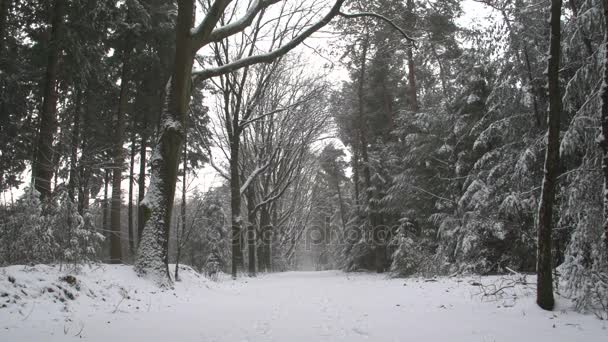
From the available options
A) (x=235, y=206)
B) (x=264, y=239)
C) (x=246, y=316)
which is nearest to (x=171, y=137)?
(x=246, y=316)

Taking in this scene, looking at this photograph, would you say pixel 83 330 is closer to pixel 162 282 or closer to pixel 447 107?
pixel 162 282

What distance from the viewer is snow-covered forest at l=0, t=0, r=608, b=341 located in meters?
5.27

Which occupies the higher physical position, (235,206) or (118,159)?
(118,159)

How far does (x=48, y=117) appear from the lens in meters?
10.6

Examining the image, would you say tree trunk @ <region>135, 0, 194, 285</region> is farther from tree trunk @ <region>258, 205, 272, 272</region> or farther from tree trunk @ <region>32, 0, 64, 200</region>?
tree trunk @ <region>258, 205, 272, 272</region>

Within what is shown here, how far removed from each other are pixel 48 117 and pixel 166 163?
4624 mm

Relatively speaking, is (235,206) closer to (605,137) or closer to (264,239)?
(264,239)

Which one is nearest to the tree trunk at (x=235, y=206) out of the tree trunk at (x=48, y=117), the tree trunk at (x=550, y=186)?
the tree trunk at (x=48, y=117)

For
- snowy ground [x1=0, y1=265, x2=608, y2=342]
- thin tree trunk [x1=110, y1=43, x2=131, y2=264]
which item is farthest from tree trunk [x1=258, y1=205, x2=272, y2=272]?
snowy ground [x1=0, y1=265, x2=608, y2=342]

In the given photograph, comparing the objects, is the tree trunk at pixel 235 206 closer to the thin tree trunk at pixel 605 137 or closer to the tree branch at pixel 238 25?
the tree branch at pixel 238 25

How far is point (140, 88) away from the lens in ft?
55.9

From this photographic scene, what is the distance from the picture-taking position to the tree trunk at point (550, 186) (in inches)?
209

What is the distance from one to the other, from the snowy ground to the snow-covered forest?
0.16 feet

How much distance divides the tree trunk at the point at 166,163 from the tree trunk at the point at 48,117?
3.54m
